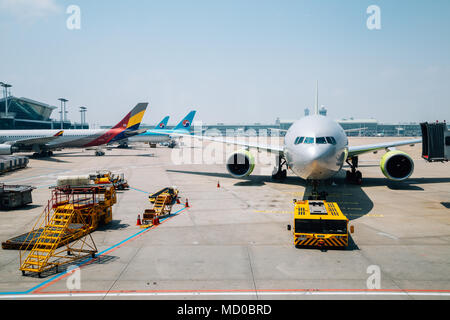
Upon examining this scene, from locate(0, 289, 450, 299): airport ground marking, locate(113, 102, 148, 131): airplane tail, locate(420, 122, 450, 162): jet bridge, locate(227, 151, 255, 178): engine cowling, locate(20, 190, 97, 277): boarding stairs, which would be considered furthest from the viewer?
locate(113, 102, 148, 131): airplane tail

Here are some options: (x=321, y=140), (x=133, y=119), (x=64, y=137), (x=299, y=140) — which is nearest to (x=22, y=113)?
(x=64, y=137)

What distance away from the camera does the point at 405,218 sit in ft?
51.7

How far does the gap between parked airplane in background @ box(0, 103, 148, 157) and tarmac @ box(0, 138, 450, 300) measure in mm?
34006

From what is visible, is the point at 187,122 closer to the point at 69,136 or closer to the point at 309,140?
the point at 69,136

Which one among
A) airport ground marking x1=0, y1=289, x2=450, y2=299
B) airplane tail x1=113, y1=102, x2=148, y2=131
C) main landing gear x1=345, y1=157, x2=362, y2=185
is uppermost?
airplane tail x1=113, y1=102, x2=148, y2=131

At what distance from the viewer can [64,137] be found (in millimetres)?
51438

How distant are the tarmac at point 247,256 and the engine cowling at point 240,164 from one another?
5497mm

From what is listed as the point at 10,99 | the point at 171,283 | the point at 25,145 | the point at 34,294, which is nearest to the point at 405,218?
the point at 171,283

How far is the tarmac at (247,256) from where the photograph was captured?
858cm

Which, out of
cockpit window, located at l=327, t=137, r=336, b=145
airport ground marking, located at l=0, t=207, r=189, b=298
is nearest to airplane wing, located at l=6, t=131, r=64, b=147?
airport ground marking, located at l=0, t=207, r=189, b=298

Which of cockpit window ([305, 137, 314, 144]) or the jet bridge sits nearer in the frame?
cockpit window ([305, 137, 314, 144])

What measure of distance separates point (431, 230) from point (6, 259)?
17.9 m

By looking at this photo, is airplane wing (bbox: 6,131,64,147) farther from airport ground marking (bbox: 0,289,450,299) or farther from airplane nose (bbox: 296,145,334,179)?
airport ground marking (bbox: 0,289,450,299)

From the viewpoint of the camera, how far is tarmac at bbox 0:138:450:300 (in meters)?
8.58
